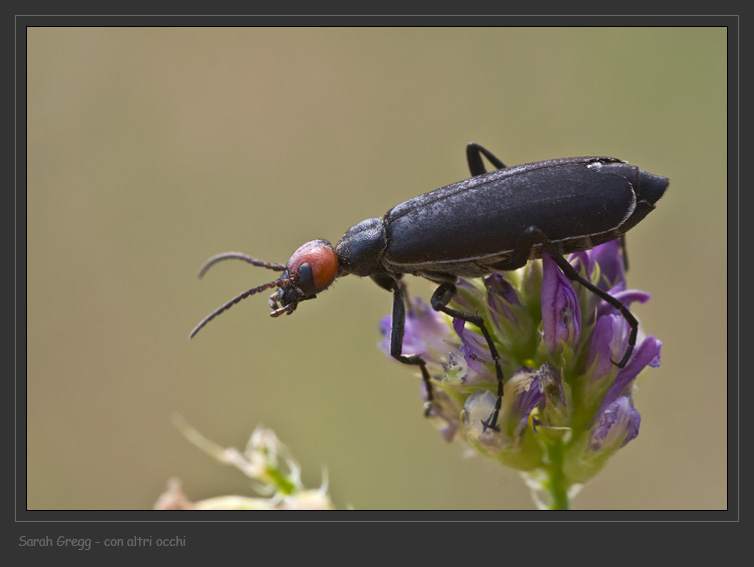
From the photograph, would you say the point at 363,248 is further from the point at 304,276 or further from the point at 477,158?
the point at 477,158

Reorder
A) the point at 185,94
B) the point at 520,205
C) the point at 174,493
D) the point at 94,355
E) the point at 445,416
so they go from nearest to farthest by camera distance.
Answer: the point at 520,205, the point at 445,416, the point at 174,493, the point at 94,355, the point at 185,94

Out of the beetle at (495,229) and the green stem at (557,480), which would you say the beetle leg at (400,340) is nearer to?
the beetle at (495,229)

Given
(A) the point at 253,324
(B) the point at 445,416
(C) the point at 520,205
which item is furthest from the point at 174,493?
(A) the point at 253,324

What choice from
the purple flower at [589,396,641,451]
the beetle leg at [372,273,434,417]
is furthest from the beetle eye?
the purple flower at [589,396,641,451]

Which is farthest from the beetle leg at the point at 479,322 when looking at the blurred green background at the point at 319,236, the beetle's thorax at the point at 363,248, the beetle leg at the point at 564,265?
the blurred green background at the point at 319,236

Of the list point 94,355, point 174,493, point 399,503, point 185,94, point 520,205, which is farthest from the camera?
point 185,94

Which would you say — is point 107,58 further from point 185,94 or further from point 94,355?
point 94,355

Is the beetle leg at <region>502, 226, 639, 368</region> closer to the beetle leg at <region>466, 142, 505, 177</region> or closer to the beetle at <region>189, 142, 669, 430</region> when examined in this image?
the beetle at <region>189, 142, 669, 430</region>
